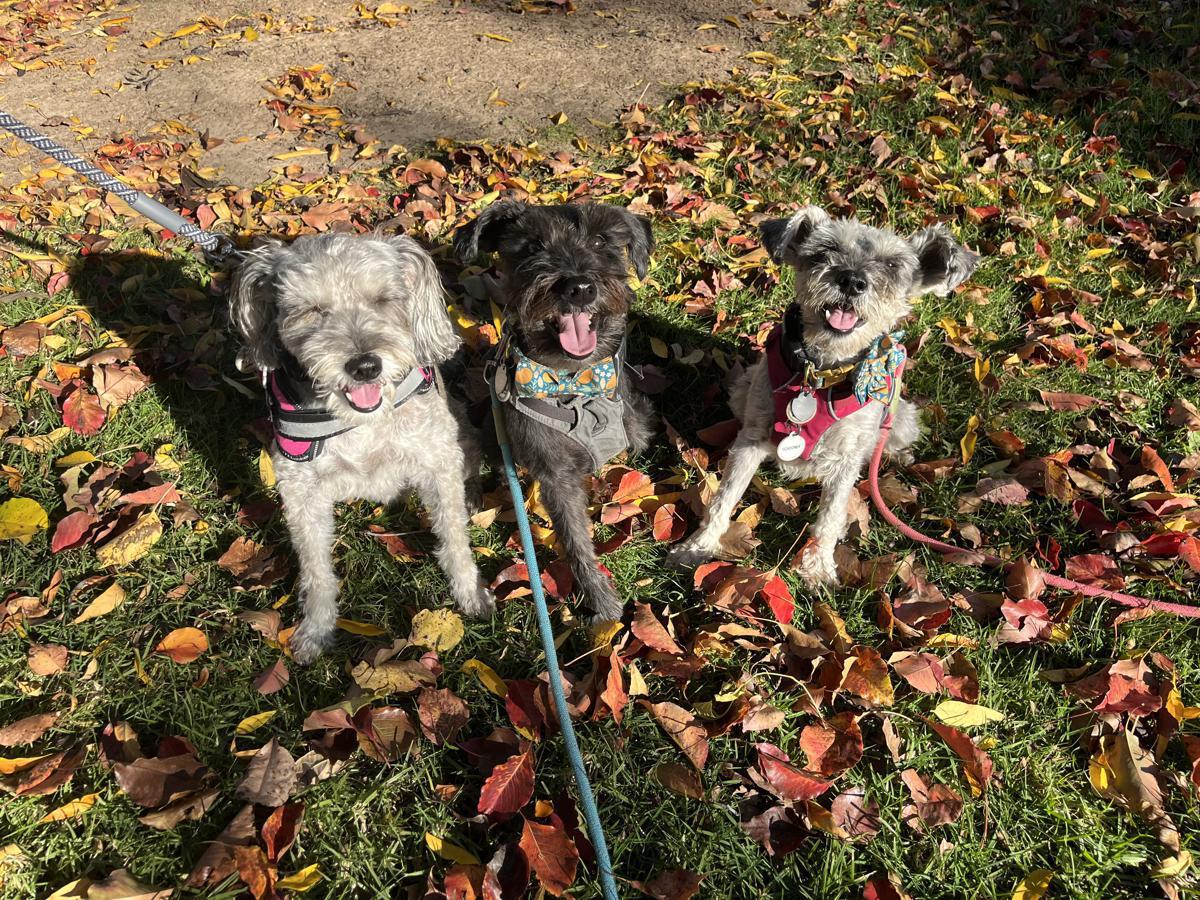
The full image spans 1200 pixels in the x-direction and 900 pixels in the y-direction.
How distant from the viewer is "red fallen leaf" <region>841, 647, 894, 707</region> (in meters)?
3.16

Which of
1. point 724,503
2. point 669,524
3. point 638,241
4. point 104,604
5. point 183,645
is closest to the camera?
point 183,645

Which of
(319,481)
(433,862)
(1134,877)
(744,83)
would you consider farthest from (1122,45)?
(433,862)

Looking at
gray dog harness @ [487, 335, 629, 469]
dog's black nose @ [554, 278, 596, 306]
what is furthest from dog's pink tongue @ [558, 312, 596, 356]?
gray dog harness @ [487, 335, 629, 469]

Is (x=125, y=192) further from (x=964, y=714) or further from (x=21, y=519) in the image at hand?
(x=964, y=714)

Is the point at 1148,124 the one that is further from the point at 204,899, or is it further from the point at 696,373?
the point at 204,899

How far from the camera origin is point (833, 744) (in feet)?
10.0

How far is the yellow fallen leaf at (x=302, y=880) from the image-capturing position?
265 centimetres

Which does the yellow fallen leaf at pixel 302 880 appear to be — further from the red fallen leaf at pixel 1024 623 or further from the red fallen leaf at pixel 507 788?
the red fallen leaf at pixel 1024 623

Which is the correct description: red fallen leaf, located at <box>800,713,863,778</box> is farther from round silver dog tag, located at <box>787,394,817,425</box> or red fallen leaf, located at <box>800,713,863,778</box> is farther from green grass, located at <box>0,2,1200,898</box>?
round silver dog tag, located at <box>787,394,817,425</box>

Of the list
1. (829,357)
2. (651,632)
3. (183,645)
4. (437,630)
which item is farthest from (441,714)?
(829,357)

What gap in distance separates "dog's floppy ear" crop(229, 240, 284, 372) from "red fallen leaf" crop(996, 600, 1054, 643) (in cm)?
383

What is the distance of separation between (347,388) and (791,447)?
7.56ft

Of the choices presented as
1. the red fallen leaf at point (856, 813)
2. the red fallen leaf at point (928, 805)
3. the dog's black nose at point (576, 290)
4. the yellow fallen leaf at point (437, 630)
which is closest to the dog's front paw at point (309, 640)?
the yellow fallen leaf at point (437, 630)

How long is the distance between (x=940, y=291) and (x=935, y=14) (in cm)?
779
